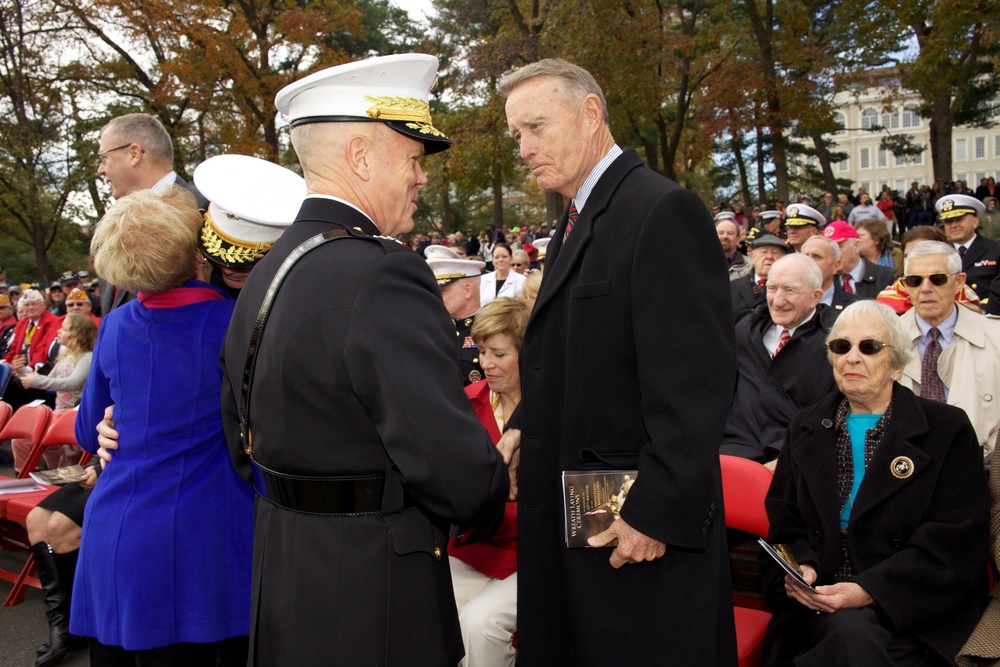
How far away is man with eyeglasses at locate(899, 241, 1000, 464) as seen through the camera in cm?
414

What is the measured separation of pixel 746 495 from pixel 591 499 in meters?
1.47

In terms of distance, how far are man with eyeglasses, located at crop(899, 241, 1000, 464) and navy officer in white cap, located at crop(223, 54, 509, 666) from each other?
10.6 ft

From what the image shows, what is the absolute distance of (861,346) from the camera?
3.16m

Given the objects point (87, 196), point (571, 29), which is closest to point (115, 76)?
point (87, 196)

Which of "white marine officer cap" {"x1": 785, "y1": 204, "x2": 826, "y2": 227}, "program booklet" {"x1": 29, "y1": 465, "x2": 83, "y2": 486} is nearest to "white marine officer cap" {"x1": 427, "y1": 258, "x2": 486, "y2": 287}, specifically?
"program booklet" {"x1": 29, "y1": 465, "x2": 83, "y2": 486}

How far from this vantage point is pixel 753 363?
4660 millimetres

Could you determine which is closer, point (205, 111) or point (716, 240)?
point (716, 240)

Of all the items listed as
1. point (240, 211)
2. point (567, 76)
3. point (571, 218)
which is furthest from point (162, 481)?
point (567, 76)

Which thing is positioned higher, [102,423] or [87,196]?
[87,196]

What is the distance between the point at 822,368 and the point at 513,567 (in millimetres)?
2081

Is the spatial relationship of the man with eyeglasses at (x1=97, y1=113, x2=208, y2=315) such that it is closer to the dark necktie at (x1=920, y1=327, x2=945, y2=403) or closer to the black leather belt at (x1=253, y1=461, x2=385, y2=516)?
the black leather belt at (x1=253, y1=461, x2=385, y2=516)

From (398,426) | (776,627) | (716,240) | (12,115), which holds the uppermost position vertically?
(12,115)

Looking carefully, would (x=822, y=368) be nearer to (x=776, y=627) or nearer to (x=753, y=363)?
(x=753, y=363)

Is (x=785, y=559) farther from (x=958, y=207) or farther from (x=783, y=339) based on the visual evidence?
(x=958, y=207)
